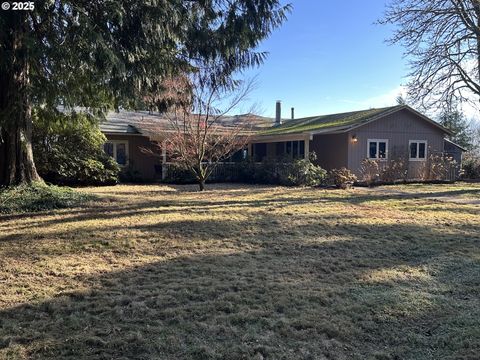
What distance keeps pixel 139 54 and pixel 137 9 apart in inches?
31.9

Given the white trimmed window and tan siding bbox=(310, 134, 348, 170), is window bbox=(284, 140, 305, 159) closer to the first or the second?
tan siding bbox=(310, 134, 348, 170)

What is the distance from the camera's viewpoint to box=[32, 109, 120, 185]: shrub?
1560 cm

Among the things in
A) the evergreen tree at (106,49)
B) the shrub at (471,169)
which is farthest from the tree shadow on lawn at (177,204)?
the shrub at (471,169)

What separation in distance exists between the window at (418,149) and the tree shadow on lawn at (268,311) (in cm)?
1686

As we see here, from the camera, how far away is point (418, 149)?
22375 mm

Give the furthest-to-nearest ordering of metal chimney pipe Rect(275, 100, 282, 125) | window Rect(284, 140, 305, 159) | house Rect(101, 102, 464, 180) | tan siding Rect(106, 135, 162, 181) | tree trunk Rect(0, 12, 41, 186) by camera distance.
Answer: metal chimney pipe Rect(275, 100, 282, 125), window Rect(284, 140, 305, 159), tan siding Rect(106, 135, 162, 181), house Rect(101, 102, 464, 180), tree trunk Rect(0, 12, 41, 186)

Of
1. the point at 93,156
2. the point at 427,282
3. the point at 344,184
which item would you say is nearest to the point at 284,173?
the point at 344,184

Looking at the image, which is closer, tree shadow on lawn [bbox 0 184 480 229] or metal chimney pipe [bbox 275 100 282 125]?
tree shadow on lawn [bbox 0 184 480 229]

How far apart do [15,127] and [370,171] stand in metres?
15.3

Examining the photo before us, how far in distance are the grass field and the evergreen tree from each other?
2.44 m

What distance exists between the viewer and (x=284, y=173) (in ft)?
59.4

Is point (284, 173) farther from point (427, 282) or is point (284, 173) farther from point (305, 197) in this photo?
point (427, 282)

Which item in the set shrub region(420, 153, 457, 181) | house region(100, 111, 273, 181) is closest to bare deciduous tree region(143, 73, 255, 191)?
house region(100, 111, 273, 181)

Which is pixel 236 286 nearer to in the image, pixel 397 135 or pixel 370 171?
pixel 370 171
